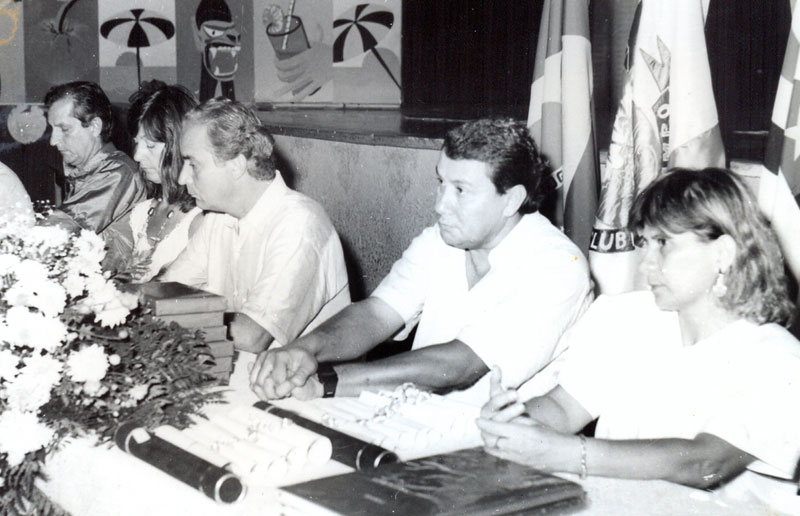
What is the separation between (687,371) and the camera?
1882 mm

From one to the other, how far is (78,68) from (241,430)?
624cm

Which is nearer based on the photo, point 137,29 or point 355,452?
point 355,452

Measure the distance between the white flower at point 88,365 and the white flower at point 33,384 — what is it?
3cm

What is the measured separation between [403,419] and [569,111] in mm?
1341

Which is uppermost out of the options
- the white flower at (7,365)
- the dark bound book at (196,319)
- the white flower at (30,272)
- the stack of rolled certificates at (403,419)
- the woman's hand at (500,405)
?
the white flower at (30,272)

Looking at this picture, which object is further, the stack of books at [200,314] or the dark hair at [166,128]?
the dark hair at [166,128]

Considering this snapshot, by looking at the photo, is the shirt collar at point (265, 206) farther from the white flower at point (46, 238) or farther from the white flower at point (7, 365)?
the white flower at point (7, 365)

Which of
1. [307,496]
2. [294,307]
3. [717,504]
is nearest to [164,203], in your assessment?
[294,307]

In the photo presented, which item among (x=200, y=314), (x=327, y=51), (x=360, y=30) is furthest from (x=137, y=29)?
(x=200, y=314)

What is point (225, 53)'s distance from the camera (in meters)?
7.89

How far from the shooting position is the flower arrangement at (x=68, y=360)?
5.46 feet

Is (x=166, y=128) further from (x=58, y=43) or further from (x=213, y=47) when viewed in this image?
(x=213, y=47)

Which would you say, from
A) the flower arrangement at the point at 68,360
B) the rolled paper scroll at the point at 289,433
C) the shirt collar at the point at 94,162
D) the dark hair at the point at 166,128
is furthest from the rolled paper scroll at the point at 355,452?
the shirt collar at the point at 94,162

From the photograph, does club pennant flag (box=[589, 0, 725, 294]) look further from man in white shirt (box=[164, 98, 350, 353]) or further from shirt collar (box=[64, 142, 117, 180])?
shirt collar (box=[64, 142, 117, 180])
